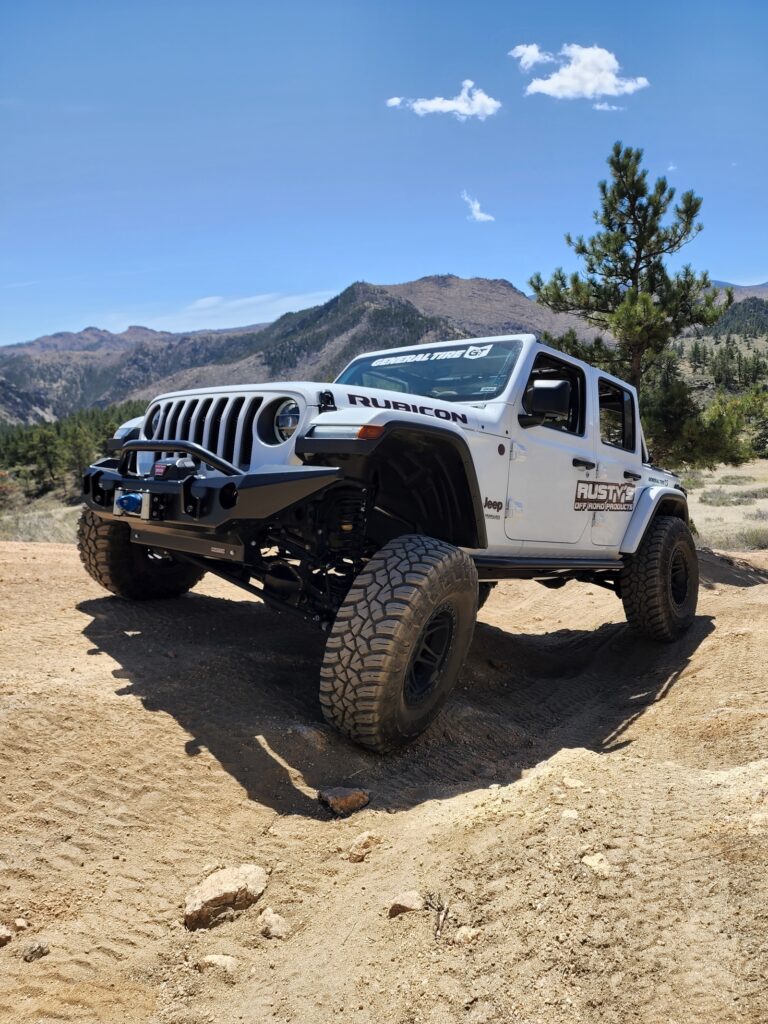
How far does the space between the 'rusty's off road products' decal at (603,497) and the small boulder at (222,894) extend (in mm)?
3438

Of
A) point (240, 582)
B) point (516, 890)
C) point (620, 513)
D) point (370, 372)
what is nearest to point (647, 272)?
point (620, 513)

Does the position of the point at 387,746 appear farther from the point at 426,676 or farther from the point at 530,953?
the point at 530,953

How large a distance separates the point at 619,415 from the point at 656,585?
1481 mm

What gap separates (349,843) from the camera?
113 inches

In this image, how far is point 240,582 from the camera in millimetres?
4273

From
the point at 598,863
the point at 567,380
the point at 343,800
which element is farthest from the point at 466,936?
the point at 567,380

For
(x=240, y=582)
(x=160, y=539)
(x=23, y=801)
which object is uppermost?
(x=160, y=539)

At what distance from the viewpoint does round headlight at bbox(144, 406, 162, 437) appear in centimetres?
429

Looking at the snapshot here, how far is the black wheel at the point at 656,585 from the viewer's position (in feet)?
19.5

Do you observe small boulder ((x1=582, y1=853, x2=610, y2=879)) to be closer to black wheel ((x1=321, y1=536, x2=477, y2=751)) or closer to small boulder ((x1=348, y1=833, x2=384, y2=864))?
small boulder ((x1=348, y1=833, x2=384, y2=864))

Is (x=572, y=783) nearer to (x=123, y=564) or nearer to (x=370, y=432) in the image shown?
(x=370, y=432)

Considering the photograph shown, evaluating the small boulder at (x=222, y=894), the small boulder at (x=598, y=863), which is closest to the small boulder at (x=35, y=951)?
the small boulder at (x=222, y=894)

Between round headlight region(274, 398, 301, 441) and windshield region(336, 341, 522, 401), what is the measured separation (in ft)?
4.21

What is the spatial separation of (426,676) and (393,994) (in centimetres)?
194
